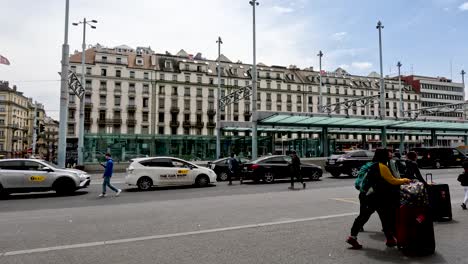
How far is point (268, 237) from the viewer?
5.93 m

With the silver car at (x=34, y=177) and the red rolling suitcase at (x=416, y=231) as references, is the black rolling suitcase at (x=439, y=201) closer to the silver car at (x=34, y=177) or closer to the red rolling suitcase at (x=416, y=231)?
the red rolling suitcase at (x=416, y=231)

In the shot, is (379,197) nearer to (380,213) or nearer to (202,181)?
(380,213)

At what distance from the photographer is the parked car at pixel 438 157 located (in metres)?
25.2

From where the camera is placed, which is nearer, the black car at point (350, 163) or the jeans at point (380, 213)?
the jeans at point (380, 213)

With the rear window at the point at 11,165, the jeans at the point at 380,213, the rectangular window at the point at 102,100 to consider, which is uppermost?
the rectangular window at the point at 102,100

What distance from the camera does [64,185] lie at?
12875 mm

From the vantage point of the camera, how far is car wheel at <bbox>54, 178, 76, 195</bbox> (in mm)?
12805

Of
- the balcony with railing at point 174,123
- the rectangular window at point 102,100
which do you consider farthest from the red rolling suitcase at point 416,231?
the rectangular window at point 102,100

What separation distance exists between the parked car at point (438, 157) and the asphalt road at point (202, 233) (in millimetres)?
16689

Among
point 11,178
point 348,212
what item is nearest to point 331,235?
point 348,212

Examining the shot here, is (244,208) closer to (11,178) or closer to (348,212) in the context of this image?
(348,212)

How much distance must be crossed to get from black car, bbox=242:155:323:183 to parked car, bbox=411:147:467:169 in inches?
517

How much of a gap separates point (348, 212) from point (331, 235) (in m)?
2.36

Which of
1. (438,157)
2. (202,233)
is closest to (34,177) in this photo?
(202,233)
